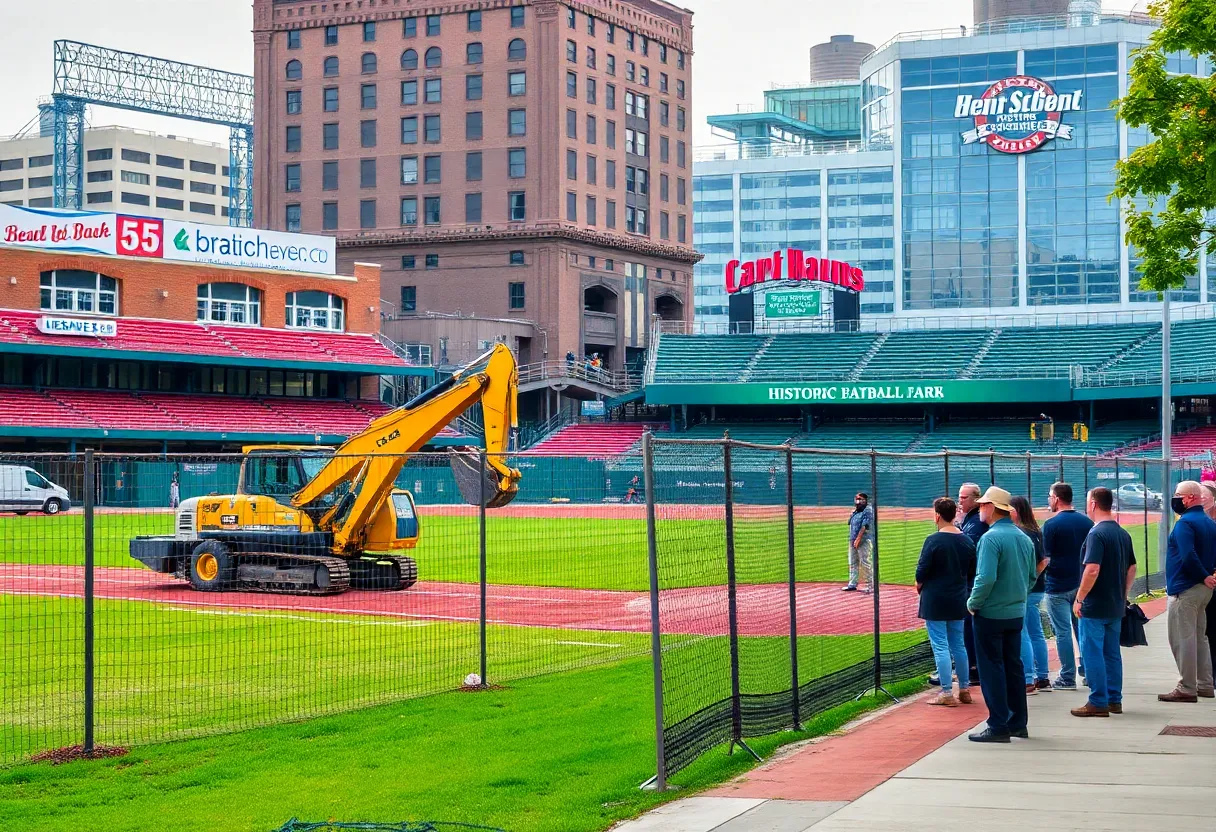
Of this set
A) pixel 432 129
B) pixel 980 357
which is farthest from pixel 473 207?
pixel 980 357

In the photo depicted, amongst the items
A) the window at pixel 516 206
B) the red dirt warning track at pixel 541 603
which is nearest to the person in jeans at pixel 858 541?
the red dirt warning track at pixel 541 603

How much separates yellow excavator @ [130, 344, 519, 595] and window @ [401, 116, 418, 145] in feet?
226

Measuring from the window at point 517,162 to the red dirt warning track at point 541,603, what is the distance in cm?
6506

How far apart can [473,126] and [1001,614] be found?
278 feet

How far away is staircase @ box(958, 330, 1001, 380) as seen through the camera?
80.6 m

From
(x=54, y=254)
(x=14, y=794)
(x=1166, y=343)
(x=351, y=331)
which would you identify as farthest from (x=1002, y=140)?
(x=14, y=794)

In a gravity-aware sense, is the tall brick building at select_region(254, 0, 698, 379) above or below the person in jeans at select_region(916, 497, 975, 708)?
above

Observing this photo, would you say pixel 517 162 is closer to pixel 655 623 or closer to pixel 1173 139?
pixel 1173 139

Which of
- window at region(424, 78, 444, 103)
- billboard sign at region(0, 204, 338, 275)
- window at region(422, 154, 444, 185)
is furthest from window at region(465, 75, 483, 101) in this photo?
billboard sign at region(0, 204, 338, 275)

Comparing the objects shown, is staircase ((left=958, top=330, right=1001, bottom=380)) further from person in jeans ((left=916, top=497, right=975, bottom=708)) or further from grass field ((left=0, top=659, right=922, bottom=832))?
grass field ((left=0, top=659, right=922, bottom=832))

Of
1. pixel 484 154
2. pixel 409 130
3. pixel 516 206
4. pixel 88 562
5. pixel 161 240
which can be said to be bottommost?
pixel 88 562

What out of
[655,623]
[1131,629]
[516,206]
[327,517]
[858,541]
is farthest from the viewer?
[516,206]

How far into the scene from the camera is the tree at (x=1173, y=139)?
2070 cm

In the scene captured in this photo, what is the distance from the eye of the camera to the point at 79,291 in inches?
2815
